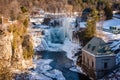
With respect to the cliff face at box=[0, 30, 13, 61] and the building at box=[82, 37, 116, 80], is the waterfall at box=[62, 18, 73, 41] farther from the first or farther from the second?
the cliff face at box=[0, 30, 13, 61]

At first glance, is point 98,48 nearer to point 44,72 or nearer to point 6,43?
point 44,72

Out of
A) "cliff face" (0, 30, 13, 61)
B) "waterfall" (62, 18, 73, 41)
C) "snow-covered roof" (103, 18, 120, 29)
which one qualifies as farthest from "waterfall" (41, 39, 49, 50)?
"cliff face" (0, 30, 13, 61)

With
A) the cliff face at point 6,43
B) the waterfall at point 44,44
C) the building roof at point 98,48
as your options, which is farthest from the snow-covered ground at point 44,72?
the waterfall at point 44,44

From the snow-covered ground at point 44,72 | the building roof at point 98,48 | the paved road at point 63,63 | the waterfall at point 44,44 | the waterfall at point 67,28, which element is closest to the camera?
the snow-covered ground at point 44,72

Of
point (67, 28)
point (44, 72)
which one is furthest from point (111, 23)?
point (44, 72)

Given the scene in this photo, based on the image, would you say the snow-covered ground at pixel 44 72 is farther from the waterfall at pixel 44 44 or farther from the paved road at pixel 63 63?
the waterfall at pixel 44 44

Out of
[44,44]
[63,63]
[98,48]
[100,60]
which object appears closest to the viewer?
[100,60]

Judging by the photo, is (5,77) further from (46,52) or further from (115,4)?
(115,4)

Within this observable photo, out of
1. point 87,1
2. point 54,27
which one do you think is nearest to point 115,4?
point 87,1

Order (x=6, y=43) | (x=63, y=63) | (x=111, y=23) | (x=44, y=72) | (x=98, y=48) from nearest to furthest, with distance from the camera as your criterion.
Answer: (x=6, y=43) → (x=98, y=48) → (x=44, y=72) → (x=63, y=63) → (x=111, y=23)
